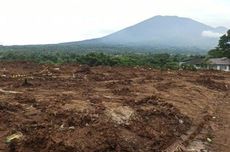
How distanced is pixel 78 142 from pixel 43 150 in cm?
92

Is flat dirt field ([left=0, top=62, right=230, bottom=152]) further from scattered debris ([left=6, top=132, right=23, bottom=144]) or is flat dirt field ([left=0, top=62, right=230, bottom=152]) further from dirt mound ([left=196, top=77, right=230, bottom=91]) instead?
dirt mound ([left=196, top=77, right=230, bottom=91])

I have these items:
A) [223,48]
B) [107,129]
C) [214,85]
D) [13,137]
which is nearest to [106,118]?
[107,129]

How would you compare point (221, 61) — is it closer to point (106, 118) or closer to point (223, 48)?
point (223, 48)

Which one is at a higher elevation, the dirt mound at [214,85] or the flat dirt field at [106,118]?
the flat dirt field at [106,118]

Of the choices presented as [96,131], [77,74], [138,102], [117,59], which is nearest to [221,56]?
[117,59]

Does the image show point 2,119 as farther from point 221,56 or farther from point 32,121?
point 221,56

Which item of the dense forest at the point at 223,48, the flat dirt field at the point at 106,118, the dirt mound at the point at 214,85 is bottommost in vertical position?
the dense forest at the point at 223,48

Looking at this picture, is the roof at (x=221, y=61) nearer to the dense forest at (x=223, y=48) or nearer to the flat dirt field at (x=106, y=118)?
the dense forest at (x=223, y=48)

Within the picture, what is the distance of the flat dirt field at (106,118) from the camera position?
1094 cm

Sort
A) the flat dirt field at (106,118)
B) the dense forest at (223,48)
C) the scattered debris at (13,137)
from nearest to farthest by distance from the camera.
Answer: the scattered debris at (13,137), the flat dirt field at (106,118), the dense forest at (223,48)

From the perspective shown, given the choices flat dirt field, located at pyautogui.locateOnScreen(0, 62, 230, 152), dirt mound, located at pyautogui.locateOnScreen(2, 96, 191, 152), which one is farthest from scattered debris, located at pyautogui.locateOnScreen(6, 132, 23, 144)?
dirt mound, located at pyautogui.locateOnScreen(2, 96, 191, 152)

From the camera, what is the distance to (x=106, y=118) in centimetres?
1306

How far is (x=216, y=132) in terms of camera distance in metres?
15.3

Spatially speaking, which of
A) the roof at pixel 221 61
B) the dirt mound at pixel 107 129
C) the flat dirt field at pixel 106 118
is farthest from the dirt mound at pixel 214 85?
the roof at pixel 221 61
